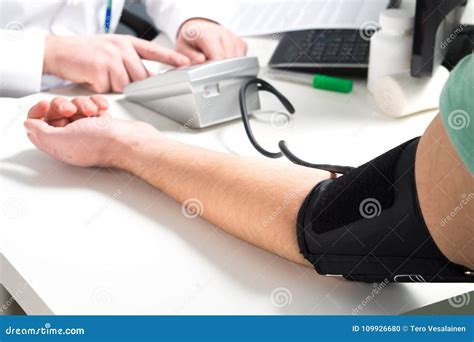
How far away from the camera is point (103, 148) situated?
38.2 inches

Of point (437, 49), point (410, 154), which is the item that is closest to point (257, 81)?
point (437, 49)

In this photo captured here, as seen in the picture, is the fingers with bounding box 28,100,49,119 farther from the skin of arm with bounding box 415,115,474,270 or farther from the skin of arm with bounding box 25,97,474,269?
the skin of arm with bounding box 415,115,474,270

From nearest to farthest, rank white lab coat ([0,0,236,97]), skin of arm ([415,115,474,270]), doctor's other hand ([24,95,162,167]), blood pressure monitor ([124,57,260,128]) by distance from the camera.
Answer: skin of arm ([415,115,474,270]) < doctor's other hand ([24,95,162,167]) < blood pressure monitor ([124,57,260,128]) < white lab coat ([0,0,236,97])

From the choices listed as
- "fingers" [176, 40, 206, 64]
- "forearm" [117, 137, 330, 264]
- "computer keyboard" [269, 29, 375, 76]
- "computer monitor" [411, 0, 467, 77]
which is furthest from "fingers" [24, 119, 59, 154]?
"computer monitor" [411, 0, 467, 77]

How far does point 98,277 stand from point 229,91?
45 cm

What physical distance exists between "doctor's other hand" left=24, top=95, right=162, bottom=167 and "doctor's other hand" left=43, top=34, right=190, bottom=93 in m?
0.18

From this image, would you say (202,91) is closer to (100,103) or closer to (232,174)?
(100,103)

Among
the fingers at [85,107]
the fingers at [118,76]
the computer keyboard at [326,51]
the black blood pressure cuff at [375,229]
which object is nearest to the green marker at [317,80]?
the computer keyboard at [326,51]

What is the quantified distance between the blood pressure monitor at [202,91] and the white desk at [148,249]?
Result: 32 millimetres

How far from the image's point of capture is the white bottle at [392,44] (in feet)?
3.60

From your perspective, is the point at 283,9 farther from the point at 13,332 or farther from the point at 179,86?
the point at 13,332

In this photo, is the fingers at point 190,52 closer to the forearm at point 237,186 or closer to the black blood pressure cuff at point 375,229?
the forearm at point 237,186

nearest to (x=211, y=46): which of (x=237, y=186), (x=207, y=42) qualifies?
(x=207, y=42)

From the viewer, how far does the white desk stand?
2.36 ft
